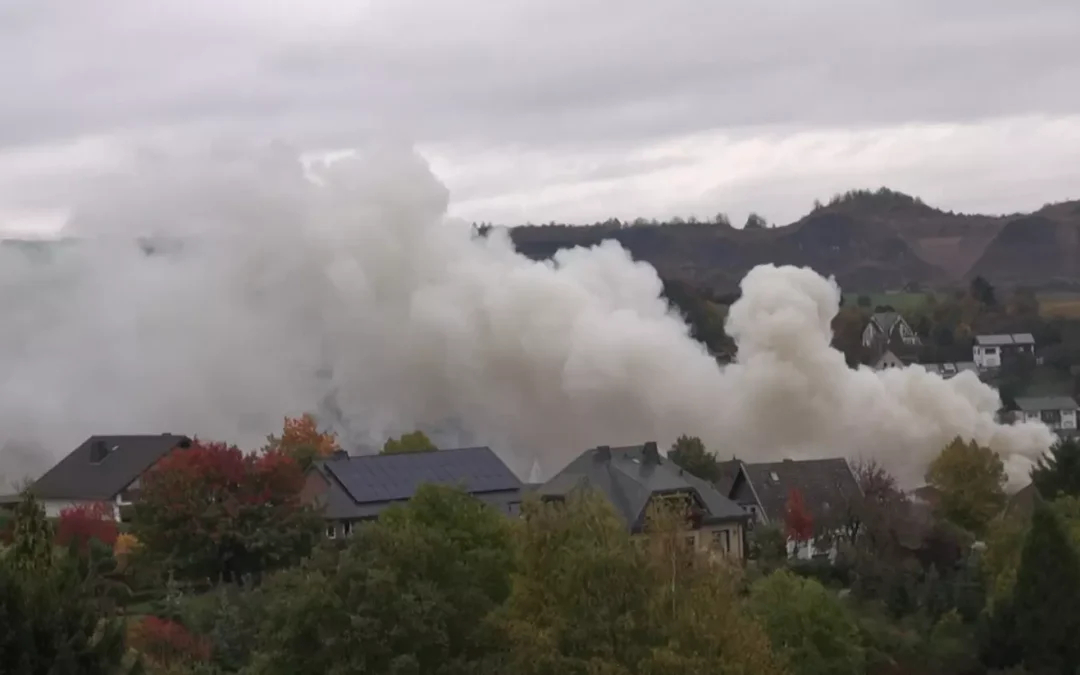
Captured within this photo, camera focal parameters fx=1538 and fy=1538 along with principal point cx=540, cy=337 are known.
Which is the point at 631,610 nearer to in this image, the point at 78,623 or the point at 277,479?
the point at 78,623

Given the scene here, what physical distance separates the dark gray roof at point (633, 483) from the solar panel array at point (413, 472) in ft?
10.6

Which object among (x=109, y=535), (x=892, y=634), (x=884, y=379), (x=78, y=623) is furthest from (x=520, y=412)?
(x=78, y=623)

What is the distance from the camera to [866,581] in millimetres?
36438

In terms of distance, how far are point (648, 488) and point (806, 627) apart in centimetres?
1496

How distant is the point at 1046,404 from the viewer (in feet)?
278

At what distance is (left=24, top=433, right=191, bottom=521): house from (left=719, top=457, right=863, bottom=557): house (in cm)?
Answer: 1825

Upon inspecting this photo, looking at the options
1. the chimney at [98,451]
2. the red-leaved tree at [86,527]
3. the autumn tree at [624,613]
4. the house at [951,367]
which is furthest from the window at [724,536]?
the house at [951,367]

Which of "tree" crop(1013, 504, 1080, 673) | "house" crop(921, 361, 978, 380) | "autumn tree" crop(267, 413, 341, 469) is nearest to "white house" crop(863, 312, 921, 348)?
"house" crop(921, 361, 978, 380)

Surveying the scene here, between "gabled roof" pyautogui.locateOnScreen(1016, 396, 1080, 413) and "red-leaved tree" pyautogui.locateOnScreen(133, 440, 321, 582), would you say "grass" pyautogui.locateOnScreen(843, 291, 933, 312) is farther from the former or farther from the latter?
"red-leaved tree" pyautogui.locateOnScreen(133, 440, 321, 582)

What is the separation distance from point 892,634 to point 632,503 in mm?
10676

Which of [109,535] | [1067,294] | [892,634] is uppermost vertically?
[1067,294]

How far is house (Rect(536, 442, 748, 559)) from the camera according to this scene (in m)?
41.8

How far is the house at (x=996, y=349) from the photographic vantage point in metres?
103

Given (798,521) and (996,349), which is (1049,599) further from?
(996,349)
